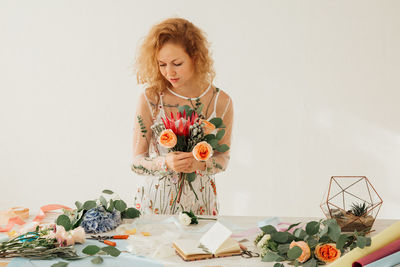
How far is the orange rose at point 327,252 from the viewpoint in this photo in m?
1.46

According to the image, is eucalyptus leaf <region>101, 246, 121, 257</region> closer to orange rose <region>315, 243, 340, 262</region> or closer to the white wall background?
orange rose <region>315, 243, 340, 262</region>

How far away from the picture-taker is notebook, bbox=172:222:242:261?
62.0 inches

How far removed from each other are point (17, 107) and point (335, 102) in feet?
11.2

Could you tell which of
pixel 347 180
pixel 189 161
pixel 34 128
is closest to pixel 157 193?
pixel 189 161

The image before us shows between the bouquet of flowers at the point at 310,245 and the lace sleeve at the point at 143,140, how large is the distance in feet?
3.03

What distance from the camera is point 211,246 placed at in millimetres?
1606

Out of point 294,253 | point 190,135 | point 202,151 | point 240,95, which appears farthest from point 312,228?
point 240,95

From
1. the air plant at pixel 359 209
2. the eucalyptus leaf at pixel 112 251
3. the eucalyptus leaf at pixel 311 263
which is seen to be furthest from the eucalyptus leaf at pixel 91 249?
the air plant at pixel 359 209

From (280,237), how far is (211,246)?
28cm

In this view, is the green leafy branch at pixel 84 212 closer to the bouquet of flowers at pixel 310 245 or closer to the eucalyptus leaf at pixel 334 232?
the bouquet of flowers at pixel 310 245

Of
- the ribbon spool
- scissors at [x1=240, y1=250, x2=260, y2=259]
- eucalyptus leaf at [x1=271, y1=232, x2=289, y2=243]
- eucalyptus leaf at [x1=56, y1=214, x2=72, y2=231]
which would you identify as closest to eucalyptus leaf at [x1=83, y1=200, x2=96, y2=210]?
eucalyptus leaf at [x1=56, y1=214, x2=72, y2=231]

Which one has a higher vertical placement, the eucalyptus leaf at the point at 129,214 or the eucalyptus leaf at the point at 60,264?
the eucalyptus leaf at the point at 129,214

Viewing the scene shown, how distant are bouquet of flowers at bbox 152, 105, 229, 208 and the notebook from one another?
1.30 feet

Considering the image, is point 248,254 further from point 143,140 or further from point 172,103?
point 172,103
